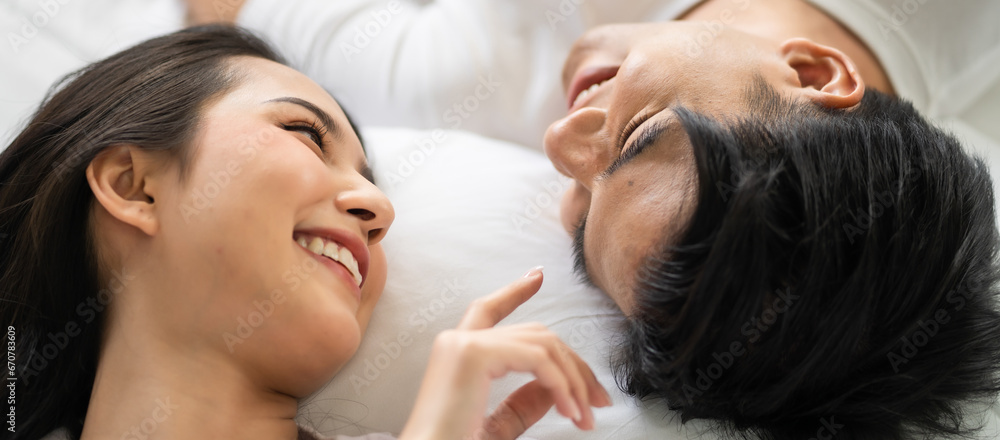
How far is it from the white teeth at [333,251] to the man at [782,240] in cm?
40

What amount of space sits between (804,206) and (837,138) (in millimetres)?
144

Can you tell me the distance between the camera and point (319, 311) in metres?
1.05

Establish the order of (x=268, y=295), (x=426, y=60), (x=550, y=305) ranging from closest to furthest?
(x=268, y=295)
(x=550, y=305)
(x=426, y=60)

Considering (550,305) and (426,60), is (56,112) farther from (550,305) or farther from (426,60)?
(550,305)

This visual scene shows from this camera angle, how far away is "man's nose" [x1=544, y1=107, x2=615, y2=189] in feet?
3.85

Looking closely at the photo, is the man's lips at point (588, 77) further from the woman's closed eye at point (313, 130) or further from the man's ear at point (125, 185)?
the man's ear at point (125, 185)

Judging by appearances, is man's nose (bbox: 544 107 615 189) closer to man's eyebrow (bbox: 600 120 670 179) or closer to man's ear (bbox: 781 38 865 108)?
man's eyebrow (bbox: 600 120 670 179)

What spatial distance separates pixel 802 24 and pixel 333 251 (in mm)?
1199

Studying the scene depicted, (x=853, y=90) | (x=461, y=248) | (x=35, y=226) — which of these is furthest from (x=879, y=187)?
(x=35, y=226)

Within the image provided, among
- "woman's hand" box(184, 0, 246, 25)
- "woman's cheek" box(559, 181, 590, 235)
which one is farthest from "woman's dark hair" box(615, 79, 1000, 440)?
"woman's hand" box(184, 0, 246, 25)

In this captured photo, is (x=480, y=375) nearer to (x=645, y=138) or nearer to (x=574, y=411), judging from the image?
(x=574, y=411)

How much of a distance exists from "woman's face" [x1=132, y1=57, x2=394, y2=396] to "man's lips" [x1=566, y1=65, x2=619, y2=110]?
578 millimetres

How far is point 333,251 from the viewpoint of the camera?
1112mm

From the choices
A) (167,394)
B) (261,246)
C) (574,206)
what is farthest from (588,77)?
(167,394)
